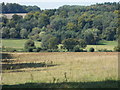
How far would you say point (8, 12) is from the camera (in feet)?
433

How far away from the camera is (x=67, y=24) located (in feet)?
425

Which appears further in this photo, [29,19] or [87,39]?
[29,19]

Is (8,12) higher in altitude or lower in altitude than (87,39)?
higher

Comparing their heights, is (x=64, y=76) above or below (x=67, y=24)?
above

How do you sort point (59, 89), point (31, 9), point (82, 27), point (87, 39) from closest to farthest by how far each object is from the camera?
point (59, 89), point (87, 39), point (82, 27), point (31, 9)

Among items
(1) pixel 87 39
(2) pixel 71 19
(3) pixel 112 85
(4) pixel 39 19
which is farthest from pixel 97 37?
(3) pixel 112 85

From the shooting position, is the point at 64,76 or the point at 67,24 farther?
the point at 67,24

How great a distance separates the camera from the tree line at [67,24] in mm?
107625

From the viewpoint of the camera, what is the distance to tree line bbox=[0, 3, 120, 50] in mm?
107625

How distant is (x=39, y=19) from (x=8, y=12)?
15810mm

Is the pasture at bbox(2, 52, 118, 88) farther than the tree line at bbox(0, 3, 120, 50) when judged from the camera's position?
No

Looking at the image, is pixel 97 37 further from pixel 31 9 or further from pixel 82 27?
pixel 31 9

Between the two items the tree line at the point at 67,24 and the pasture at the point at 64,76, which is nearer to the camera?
the pasture at the point at 64,76

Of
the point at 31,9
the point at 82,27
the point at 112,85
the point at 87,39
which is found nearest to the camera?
the point at 112,85
